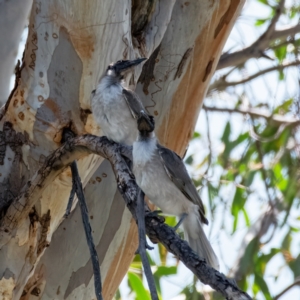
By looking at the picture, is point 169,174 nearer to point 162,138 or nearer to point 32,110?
point 32,110

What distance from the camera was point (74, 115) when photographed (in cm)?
190

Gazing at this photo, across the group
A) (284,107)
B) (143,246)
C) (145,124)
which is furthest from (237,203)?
(143,246)

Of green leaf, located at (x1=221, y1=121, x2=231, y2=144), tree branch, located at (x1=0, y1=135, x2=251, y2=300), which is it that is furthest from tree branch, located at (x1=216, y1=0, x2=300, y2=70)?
tree branch, located at (x1=0, y1=135, x2=251, y2=300)

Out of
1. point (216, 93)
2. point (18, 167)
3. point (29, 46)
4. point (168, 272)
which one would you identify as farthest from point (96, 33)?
point (216, 93)

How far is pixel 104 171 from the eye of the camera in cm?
227

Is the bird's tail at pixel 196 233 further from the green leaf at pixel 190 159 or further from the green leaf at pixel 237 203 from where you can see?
the green leaf at pixel 190 159

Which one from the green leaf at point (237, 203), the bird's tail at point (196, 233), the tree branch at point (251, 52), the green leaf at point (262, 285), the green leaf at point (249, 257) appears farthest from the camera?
the green leaf at point (237, 203)

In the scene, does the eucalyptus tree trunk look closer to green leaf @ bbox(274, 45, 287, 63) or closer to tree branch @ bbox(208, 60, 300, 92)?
tree branch @ bbox(208, 60, 300, 92)

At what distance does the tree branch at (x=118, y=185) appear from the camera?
114 cm

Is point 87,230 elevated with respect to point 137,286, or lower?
lower

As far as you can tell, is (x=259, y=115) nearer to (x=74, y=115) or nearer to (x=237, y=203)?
(x=237, y=203)

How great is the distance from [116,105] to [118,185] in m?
0.73

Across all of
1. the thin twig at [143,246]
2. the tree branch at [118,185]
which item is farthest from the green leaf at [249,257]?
the thin twig at [143,246]

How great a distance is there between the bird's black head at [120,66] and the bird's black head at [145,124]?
0.76 ft
